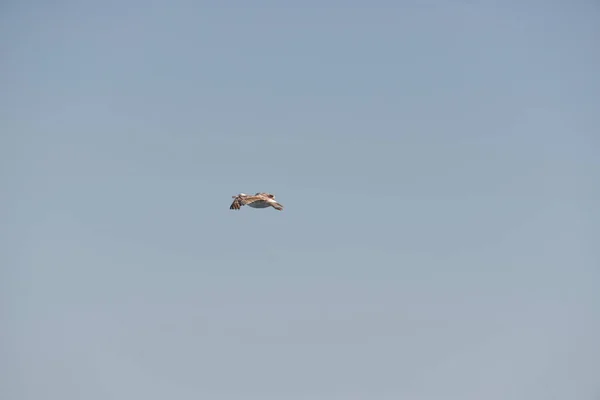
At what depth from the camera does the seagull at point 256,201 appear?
450ft

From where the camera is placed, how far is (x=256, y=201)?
5458 inches

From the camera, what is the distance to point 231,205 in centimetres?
13600

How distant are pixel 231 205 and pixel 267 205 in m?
5.77

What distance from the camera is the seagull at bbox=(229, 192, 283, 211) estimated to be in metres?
Answer: 137

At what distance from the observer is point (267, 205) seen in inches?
5477
